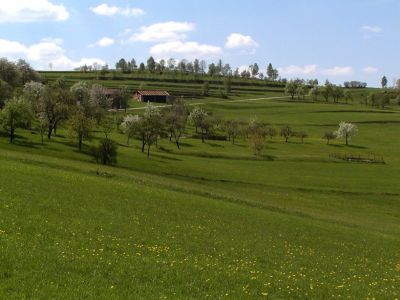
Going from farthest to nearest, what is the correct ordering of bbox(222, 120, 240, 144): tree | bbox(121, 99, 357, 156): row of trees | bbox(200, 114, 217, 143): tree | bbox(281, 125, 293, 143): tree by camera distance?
1. bbox(281, 125, 293, 143): tree
2. bbox(200, 114, 217, 143): tree
3. bbox(222, 120, 240, 144): tree
4. bbox(121, 99, 357, 156): row of trees

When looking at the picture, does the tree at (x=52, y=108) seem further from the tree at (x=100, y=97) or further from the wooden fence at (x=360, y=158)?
the wooden fence at (x=360, y=158)

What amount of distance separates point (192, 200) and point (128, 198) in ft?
22.1

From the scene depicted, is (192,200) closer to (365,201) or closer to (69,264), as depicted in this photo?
(69,264)

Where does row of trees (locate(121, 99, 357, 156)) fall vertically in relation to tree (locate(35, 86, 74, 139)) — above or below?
below

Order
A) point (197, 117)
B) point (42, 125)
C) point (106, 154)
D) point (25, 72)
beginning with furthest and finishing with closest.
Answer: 1. point (25, 72)
2. point (197, 117)
3. point (42, 125)
4. point (106, 154)

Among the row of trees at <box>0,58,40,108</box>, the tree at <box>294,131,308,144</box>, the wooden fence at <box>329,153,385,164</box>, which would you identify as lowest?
the wooden fence at <box>329,153,385,164</box>

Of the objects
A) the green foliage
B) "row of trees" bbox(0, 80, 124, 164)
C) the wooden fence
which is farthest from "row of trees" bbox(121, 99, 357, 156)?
the green foliage

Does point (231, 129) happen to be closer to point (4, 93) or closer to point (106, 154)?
point (4, 93)

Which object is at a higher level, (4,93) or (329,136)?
(4,93)

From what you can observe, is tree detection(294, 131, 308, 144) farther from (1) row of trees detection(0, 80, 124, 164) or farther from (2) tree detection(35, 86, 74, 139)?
(2) tree detection(35, 86, 74, 139)

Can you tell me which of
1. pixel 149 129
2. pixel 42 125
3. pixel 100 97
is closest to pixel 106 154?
pixel 42 125

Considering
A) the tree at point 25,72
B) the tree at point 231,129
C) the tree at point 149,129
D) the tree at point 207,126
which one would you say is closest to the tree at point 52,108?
the tree at point 149,129

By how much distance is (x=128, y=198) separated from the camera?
3556cm

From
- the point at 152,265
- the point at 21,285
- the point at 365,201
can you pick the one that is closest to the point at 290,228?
the point at 152,265
